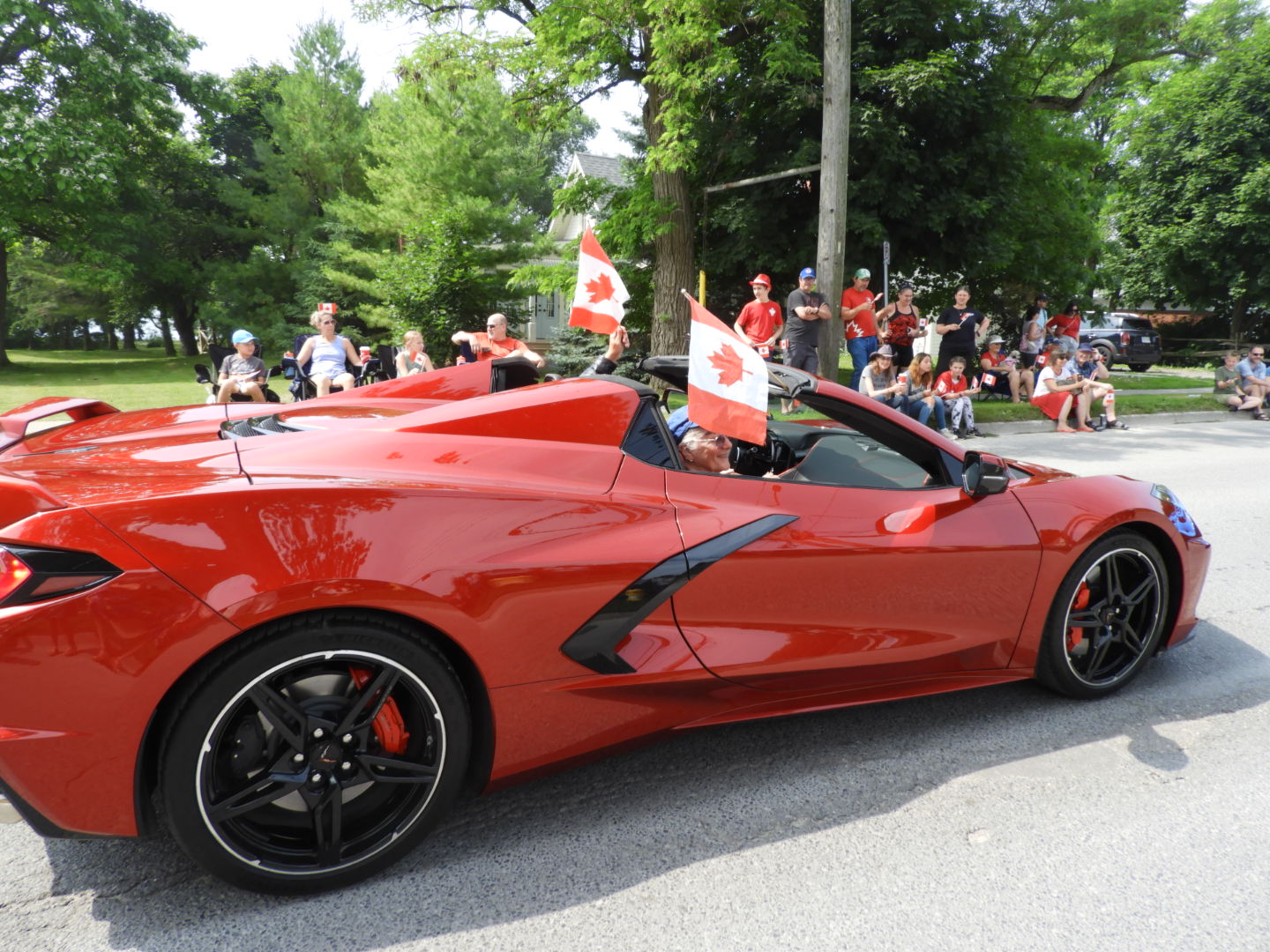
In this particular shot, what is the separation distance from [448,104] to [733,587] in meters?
27.3

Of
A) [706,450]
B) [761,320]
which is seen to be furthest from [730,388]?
[761,320]

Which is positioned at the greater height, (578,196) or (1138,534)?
(578,196)

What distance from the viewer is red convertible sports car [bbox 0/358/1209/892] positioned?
1901 millimetres

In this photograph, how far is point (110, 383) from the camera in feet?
80.2

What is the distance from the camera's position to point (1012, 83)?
15117 millimetres

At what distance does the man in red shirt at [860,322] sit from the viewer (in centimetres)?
1226

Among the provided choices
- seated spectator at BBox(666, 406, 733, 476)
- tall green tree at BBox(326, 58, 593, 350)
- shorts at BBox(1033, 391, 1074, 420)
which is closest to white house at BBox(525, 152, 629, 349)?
tall green tree at BBox(326, 58, 593, 350)

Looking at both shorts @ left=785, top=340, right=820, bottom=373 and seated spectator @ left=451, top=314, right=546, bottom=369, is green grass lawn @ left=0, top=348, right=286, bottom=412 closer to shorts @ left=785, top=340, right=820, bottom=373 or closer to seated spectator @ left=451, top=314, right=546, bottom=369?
seated spectator @ left=451, top=314, right=546, bottom=369

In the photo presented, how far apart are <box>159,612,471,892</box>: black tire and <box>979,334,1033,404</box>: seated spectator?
14.0m

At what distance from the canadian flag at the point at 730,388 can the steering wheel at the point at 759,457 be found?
776 millimetres

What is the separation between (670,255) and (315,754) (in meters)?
13.6

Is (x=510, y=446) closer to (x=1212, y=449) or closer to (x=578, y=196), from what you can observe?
(x=1212, y=449)

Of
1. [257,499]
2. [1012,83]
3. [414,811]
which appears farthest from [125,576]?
[1012,83]

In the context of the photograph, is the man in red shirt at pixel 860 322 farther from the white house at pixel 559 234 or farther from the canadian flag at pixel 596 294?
the white house at pixel 559 234
